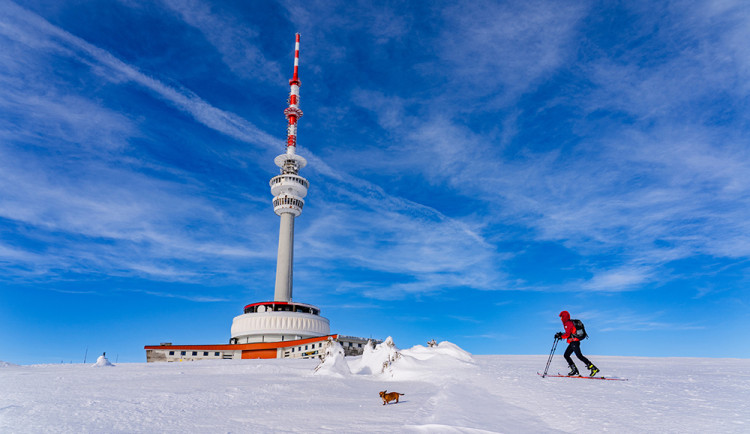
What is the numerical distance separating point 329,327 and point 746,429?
66398 millimetres

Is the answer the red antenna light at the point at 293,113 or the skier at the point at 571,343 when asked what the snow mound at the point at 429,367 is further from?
the red antenna light at the point at 293,113

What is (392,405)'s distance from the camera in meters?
10.1

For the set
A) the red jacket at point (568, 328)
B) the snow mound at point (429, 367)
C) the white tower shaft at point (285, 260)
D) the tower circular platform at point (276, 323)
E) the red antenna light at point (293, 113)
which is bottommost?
the snow mound at point (429, 367)

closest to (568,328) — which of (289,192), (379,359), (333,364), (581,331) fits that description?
(581,331)

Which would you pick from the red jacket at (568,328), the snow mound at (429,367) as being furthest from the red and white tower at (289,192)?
the red jacket at (568,328)

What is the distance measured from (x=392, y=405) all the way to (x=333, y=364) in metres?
Result: 9.53

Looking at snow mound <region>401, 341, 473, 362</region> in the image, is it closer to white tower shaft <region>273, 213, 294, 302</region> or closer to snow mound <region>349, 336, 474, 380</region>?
snow mound <region>349, 336, 474, 380</region>

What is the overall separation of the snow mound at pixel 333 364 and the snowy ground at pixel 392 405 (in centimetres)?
369

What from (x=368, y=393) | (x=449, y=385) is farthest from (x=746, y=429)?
(x=368, y=393)

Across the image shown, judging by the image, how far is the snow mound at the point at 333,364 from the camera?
18.8 m

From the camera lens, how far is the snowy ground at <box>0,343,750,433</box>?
7.48 meters

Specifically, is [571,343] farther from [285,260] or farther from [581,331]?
[285,260]

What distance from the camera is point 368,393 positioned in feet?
42.5

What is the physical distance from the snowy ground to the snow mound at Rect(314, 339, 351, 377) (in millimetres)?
3691
